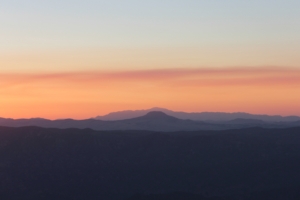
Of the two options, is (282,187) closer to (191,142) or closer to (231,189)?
(231,189)

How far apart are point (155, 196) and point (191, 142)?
100 ft

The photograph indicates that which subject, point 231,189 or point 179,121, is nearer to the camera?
point 231,189

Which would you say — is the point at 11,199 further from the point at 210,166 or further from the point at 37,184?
the point at 210,166

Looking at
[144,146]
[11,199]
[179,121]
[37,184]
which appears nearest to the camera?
[11,199]

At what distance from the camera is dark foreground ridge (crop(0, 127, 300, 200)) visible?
73000 millimetres

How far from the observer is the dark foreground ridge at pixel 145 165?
240 ft

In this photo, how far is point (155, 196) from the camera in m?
63.0

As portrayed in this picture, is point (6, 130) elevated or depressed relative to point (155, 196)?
elevated

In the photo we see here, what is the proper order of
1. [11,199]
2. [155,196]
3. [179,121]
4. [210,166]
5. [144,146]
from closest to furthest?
1. [155,196]
2. [11,199]
3. [210,166]
4. [144,146]
5. [179,121]

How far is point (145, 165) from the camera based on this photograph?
8500cm

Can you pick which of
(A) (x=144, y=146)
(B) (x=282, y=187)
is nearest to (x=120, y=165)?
(A) (x=144, y=146)

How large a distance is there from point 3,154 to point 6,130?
7.13 metres

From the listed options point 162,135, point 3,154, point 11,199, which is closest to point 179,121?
point 162,135

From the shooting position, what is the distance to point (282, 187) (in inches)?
2842
